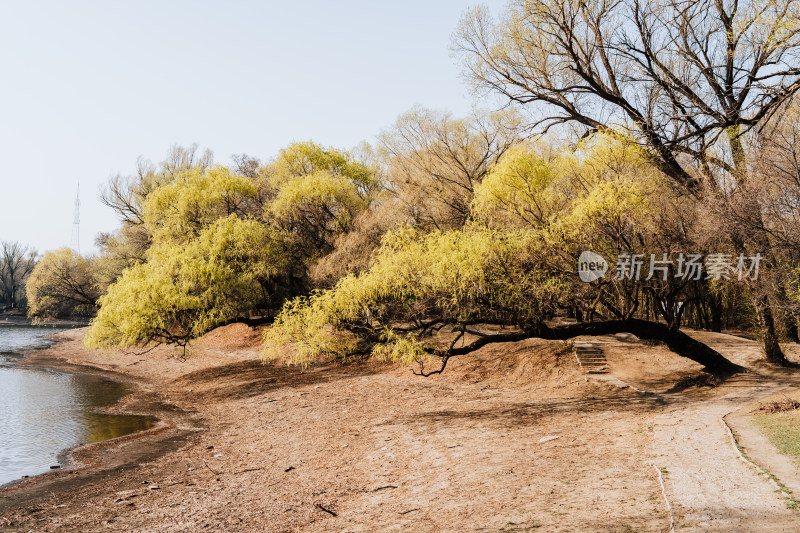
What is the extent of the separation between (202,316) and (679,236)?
18.3 metres

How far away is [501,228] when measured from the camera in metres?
17.6

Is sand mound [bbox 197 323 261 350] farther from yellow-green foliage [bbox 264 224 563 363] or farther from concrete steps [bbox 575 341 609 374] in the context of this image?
concrete steps [bbox 575 341 609 374]

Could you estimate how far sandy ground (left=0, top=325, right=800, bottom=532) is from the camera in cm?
764

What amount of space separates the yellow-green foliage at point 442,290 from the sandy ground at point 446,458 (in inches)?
103

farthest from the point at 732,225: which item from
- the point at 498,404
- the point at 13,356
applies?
the point at 13,356

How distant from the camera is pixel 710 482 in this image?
776 cm

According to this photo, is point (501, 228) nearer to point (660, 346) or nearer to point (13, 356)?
point (660, 346)

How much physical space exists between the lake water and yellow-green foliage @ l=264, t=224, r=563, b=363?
6648 millimetres

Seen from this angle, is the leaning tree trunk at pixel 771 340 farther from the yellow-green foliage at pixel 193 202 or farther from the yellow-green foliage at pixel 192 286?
the yellow-green foliage at pixel 193 202

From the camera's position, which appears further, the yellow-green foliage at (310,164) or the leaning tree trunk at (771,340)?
the yellow-green foliage at (310,164)

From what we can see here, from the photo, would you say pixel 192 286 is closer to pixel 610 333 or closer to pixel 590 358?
pixel 590 358

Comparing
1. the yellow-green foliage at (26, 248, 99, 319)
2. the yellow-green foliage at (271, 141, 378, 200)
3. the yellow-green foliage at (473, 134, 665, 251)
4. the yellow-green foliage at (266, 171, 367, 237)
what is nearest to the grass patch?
the yellow-green foliage at (473, 134, 665, 251)

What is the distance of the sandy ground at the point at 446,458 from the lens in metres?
7.64

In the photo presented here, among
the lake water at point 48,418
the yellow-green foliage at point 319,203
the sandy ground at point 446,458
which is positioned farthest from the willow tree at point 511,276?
the yellow-green foliage at point 319,203
